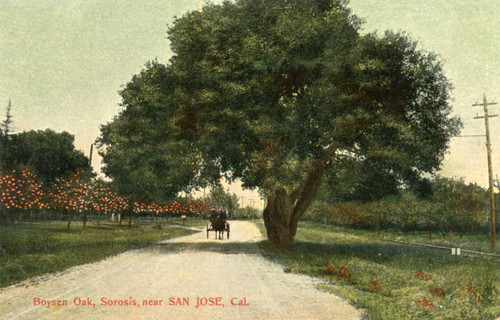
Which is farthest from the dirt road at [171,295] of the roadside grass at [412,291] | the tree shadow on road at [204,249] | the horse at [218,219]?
the horse at [218,219]

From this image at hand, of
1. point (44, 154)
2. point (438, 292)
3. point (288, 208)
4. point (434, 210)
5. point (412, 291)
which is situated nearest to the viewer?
point (438, 292)

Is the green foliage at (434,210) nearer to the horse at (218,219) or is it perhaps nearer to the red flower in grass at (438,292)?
the horse at (218,219)

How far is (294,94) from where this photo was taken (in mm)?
21906

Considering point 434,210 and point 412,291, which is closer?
point 412,291

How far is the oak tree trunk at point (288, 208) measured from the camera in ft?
76.2

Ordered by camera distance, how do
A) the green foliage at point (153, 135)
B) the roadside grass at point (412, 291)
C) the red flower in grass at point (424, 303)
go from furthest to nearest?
the green foliage at point (153, 135)
the red flower in grass at point (424, 303)
the roadside grass at point (412, 291)

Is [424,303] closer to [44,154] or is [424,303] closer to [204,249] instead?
[204,249]

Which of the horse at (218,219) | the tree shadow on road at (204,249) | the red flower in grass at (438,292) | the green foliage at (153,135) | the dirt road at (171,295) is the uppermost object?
the green foliage at (153,135)

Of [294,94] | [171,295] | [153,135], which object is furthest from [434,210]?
[171,295]

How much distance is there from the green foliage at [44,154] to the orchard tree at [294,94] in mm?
42089

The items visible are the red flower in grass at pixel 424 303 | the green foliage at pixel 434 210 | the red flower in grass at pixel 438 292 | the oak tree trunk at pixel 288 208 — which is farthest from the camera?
the green foliage at pixel 434 210

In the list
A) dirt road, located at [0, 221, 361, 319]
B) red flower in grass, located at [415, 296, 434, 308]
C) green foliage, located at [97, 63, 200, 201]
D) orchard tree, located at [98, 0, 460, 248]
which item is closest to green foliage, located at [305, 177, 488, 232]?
orchard tree, located at [98, 0, 460, 248]

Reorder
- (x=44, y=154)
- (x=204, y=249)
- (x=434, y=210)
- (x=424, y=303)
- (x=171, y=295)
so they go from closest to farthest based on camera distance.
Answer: (x=424, y=303) < (x=171, y=295) < (x=204, y=249) < (x=434, y=210) < (x=44, y=154)

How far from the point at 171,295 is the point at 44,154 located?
56.2 metres
